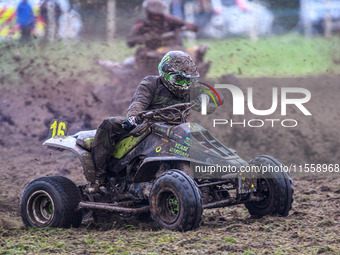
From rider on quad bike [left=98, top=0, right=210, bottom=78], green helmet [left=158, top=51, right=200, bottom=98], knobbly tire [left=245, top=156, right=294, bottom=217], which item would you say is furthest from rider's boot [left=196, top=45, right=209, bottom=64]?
knobbly tire [left=245, top=156, right=294, bottom=217]

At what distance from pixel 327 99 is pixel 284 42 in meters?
4.32

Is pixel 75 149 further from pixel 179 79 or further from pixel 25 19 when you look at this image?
pixel 25 19

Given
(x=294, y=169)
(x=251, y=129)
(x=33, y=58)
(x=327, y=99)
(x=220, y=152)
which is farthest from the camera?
(x=33, y=58)

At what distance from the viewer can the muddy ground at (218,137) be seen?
254 inches

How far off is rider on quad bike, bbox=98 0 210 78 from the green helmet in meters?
9.03

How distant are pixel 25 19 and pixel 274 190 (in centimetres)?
1264

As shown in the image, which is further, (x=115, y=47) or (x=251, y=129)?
(x=115, y=47)

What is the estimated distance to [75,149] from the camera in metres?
8.22

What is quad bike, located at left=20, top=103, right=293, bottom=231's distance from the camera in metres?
7.08

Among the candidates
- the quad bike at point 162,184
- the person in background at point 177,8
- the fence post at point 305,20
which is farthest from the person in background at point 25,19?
the quad bike at point 162,184

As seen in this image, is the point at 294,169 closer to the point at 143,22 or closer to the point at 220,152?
the point at 220,152

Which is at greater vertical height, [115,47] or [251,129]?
[115,47]

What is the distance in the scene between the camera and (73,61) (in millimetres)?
18062

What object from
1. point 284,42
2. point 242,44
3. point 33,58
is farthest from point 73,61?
Answer: point 284,42
